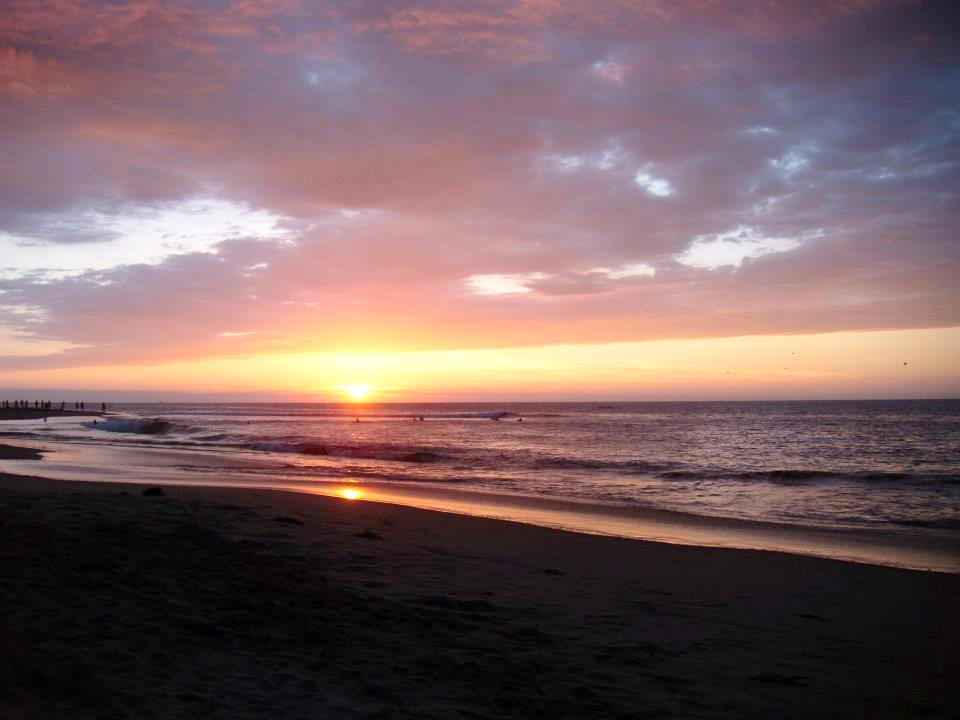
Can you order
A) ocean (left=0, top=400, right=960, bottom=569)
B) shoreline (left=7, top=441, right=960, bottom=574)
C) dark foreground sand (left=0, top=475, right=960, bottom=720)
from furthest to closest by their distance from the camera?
ocean (left=0, top=400, right=960, bottom=569) → shoreline (left=7, top=441, right=960, bottom=574) → dark foreground sand (left=0, top=475, right=960, bottom=720)

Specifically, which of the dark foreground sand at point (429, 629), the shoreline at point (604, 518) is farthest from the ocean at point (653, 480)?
the dark foreground sand at point (429, 629)

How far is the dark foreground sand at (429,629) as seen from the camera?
5.13 m

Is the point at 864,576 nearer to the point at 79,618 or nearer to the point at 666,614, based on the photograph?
the point at 666,614

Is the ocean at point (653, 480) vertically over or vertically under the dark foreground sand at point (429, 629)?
under

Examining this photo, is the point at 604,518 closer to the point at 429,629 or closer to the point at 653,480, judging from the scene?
the point at 653,480

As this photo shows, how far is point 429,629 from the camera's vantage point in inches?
271

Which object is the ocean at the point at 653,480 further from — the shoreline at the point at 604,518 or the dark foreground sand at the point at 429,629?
the dark foreground sand at the point at 429,629

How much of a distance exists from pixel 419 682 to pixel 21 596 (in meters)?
4.03

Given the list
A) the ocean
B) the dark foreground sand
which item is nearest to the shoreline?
the ocean

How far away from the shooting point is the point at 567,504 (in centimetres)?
2006

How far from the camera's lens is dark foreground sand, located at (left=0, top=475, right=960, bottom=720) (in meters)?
5.13

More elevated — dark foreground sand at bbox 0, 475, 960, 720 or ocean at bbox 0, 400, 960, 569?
dark foreground sand at bbox 0, 475, 960, 720

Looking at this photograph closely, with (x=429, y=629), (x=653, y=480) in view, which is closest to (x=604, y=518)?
(x=653, y=480)

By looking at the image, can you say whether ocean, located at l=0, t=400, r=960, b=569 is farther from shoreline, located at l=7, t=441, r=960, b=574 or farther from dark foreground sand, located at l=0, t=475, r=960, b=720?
dark foreground sand, located at l=0, t=475, r=960, b=720
